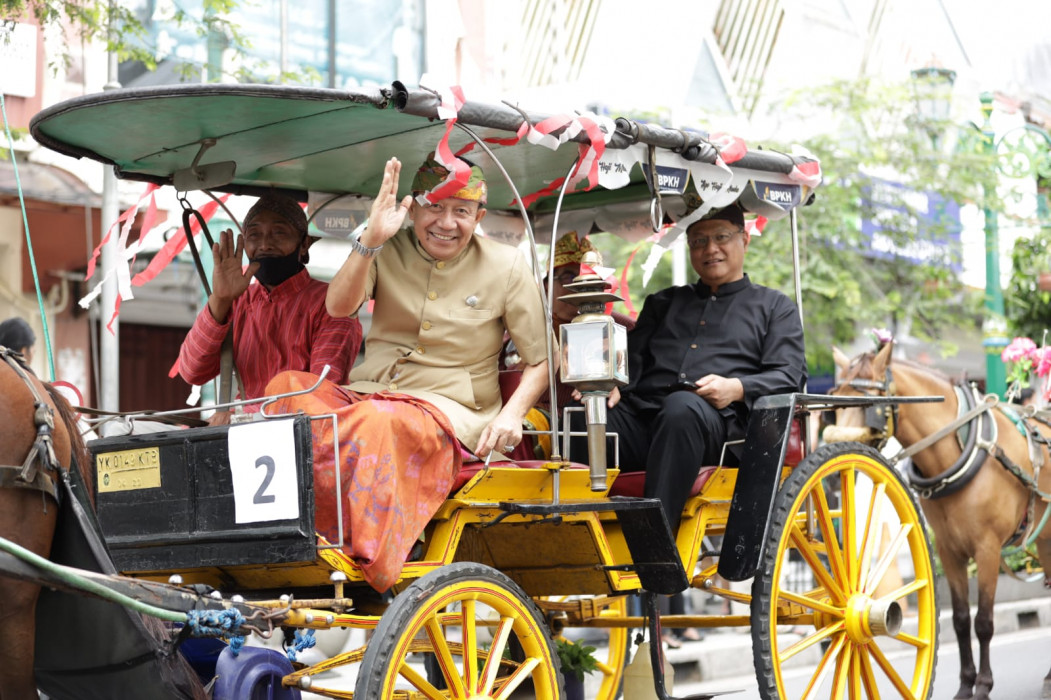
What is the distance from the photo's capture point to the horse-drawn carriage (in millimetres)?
3926

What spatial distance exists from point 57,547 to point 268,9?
914cm

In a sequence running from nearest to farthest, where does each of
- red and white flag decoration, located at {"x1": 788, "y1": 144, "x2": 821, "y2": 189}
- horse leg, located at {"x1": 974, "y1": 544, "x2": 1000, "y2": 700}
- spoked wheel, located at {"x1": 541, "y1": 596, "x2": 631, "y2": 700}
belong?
1. red and white flag decoration, located at {"x1": 788, "y1": 144, "x2": 821, "y2": 189}
2. spoked wheel, located at {"x1": 541, "y1": 596, "x2": 631, "y2": 700}
3. horse leg, located at {"x1": 974, "y1": 544, "x2": 1000, "y2": 700}

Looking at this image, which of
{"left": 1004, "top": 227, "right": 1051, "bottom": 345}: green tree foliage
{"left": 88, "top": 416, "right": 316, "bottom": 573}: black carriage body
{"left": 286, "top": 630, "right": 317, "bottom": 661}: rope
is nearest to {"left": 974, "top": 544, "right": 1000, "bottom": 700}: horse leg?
{"left": 286, "top": 630, "right": 317, "bottom": 661}: rope

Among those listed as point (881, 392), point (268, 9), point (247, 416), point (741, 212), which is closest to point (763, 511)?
point (741, 212)

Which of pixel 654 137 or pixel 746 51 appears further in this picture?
pixel 746 51

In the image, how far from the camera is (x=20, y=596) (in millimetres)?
3779

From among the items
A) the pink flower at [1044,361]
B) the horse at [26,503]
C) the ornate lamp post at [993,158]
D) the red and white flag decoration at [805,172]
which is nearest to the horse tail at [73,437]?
the horse at [26,503]

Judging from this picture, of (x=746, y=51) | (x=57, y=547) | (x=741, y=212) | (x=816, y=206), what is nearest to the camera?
(x=57, y=547)

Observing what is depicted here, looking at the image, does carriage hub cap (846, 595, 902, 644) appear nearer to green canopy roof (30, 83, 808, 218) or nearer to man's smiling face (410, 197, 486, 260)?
green canopy roof (30, 83, 808, 218)

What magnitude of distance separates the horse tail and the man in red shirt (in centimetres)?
104

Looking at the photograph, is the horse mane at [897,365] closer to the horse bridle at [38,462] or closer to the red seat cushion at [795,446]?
the red seat cushion at [795,446]

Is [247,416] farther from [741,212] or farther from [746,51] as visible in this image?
[746,51]

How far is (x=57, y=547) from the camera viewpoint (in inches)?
152

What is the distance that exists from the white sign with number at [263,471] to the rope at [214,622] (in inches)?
13.5
